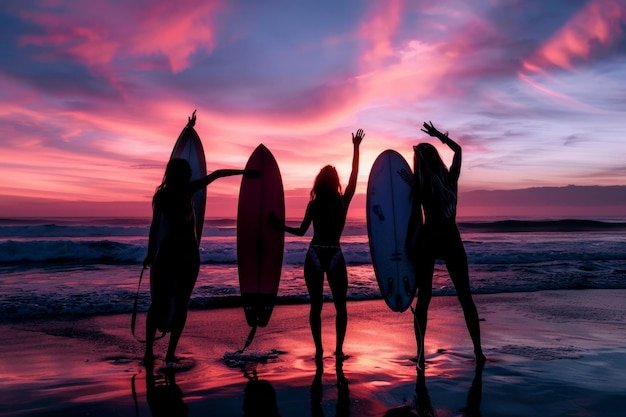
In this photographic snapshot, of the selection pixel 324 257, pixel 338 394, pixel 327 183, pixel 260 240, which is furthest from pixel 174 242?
pixel 338 394

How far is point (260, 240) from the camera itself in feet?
20.7

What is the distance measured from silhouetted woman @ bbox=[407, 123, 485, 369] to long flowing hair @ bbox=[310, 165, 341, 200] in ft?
2.56

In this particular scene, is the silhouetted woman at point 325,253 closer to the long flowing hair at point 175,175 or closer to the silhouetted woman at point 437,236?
the silhouetted woman at point 437,236

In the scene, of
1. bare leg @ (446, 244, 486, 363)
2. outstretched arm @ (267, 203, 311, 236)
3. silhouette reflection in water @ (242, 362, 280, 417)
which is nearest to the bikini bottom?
outstretched arm @ (267, 203, 311, 236)

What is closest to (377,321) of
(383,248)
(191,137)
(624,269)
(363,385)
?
(383,248)

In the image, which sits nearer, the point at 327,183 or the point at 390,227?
the point at 327,183

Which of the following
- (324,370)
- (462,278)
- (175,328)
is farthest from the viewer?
(175,328)

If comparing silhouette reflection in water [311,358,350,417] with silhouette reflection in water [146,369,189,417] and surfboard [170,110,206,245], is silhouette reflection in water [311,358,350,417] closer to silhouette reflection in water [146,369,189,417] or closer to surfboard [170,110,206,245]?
silhouette reflection in water [146,369,189,417]

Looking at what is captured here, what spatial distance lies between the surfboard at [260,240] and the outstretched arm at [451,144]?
215 cm

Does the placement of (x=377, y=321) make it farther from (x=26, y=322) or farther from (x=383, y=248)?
(x=26, y=322)

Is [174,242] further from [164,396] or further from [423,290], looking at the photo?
[423,290]

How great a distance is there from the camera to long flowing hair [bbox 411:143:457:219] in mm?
4727

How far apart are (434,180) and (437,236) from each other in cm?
53

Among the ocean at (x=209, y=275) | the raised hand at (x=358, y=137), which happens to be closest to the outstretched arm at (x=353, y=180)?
the raised hand at (x=358, y=137)
